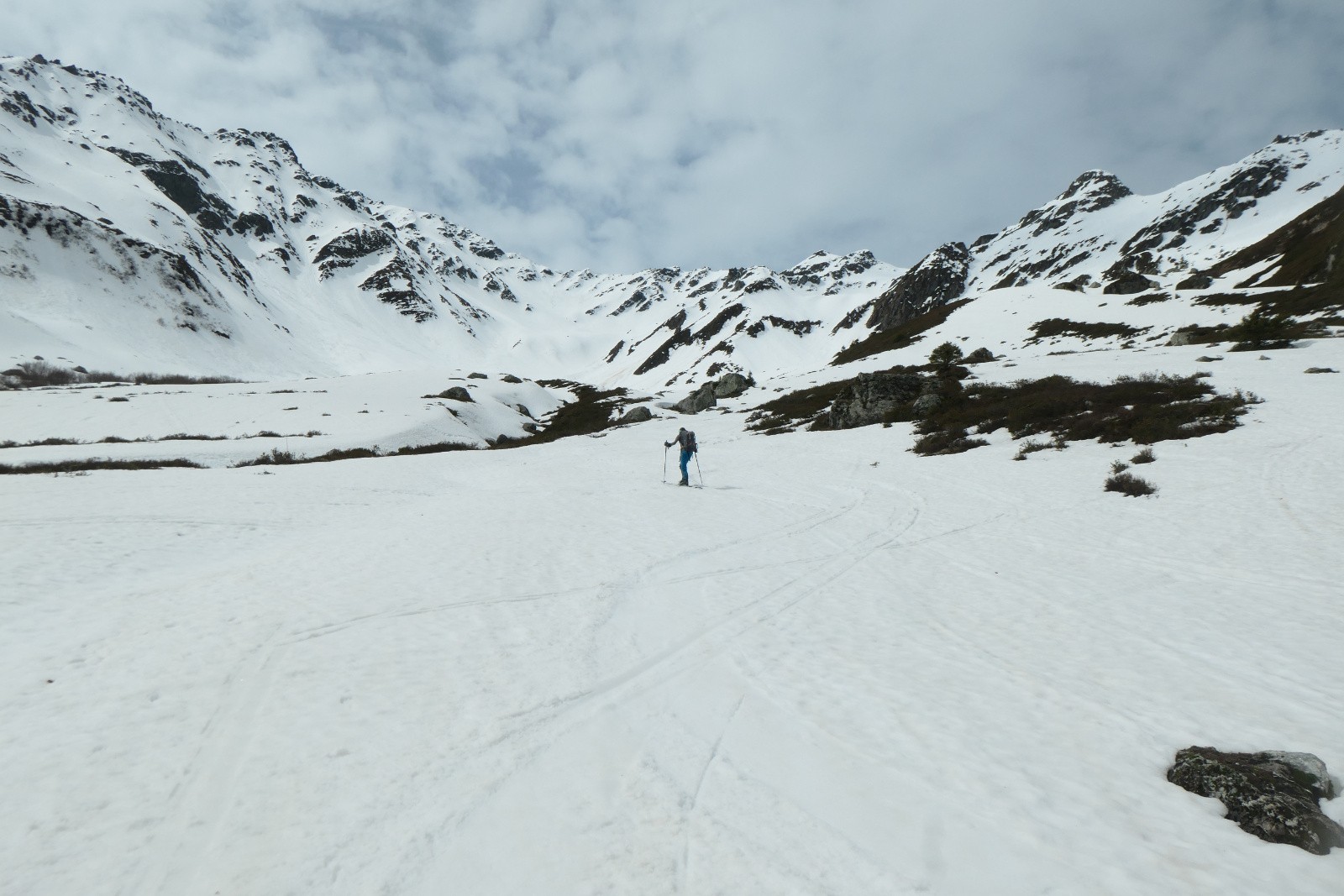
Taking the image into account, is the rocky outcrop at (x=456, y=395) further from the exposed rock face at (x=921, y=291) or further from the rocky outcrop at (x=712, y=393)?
the exposed rock face at (x=921, y=291)

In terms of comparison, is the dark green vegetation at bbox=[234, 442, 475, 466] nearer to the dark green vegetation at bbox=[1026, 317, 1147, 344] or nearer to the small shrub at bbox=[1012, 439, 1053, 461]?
the small shrub at bbox=[1012, 439, 1053, 461]

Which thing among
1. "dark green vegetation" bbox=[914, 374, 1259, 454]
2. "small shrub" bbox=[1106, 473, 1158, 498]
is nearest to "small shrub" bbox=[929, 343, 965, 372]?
"dark green vegetation" bbox=[914, 374, 1259, 454]

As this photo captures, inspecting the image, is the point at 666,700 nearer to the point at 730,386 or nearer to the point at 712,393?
the point at 712,393

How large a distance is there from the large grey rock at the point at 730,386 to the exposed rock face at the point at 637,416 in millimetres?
15682

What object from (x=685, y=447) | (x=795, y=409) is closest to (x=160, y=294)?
(x=795, y=409)

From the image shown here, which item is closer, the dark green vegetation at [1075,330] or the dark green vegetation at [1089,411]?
the dark green vegetation at [1089,411]

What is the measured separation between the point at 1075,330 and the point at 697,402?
4044cm

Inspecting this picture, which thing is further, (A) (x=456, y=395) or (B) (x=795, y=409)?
(A) (x=456, y=395)

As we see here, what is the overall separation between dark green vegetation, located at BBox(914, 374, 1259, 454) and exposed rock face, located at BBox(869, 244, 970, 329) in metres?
126

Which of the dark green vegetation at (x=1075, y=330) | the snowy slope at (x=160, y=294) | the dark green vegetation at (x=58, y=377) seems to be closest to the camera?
the dark green vegetation at (x=1075, y=330)

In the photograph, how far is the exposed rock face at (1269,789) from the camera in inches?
151

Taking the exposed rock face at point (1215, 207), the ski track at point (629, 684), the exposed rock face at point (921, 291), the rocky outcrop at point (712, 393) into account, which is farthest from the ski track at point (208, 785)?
the exposed rock face at point (1215, 207)

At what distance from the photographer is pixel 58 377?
68.4 m

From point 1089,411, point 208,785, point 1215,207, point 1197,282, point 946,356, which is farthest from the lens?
point 1215,207
